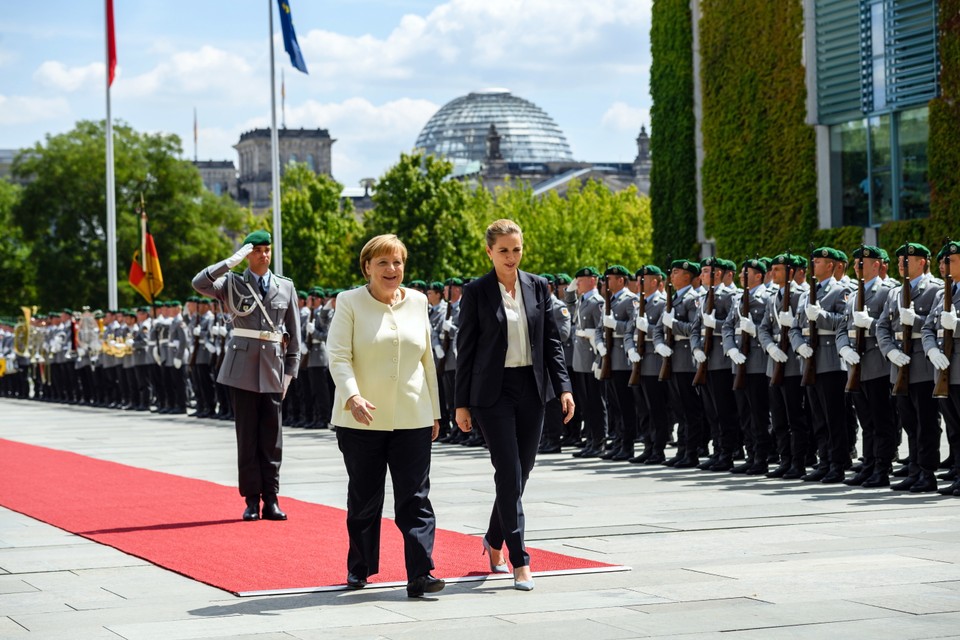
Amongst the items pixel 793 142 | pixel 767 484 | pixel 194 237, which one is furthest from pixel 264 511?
pixel 194 237

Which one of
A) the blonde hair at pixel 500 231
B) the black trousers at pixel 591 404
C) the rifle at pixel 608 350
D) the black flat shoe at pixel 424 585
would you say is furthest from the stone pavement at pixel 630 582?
the black trousers at pixel 591 404

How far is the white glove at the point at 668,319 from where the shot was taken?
15594 millimetres

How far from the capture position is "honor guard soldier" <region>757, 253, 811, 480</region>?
45.9ft

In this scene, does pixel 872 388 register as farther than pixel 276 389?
Yes

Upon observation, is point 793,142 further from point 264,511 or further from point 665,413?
point 264,511

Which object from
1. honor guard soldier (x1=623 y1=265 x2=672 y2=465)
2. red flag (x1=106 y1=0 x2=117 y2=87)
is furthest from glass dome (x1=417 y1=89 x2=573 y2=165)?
honor guard soldier (x1=623 y1=265 x2=672 y2=465)

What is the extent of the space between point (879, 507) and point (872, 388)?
1.88 m

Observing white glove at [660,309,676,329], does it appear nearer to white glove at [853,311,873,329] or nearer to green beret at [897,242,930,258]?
white glove at [853,311,873,329]

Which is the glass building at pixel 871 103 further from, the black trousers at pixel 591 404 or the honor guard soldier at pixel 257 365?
the honor guard soldier at pixel 257 365

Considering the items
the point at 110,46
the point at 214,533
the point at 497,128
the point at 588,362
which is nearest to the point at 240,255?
the point at 214,533

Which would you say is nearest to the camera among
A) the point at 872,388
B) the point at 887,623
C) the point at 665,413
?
the point at 887,623

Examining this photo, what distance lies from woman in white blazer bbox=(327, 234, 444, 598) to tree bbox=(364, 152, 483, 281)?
51.6m

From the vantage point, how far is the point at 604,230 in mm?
80062

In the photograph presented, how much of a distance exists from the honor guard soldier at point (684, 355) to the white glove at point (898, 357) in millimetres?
3013
